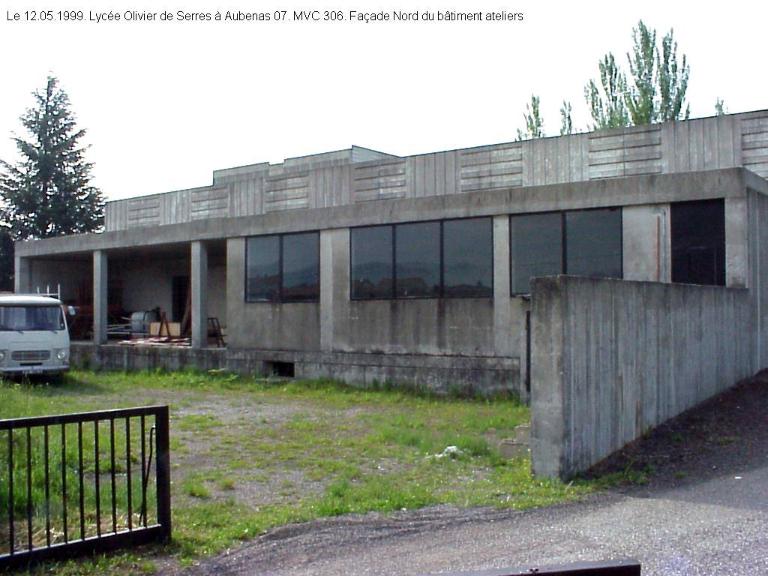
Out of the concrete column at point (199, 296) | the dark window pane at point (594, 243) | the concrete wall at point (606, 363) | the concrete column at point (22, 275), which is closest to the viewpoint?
the concrete wall at point (606, 363)

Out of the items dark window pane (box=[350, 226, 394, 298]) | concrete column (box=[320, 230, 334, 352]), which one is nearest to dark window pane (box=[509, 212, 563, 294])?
dark window pane (box=[350, 226, 394, 298])

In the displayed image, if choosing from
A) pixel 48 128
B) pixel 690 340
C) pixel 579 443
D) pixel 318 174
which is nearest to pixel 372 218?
pixel 318 174

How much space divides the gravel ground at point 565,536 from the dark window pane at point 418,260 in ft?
32.4

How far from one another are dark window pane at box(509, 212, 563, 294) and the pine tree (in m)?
36.6

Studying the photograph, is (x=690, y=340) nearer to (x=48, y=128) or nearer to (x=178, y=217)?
(x=178, y=217)

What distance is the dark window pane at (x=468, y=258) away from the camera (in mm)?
18109

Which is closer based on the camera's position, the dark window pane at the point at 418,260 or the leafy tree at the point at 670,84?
the dark window pane at the point at 418,260

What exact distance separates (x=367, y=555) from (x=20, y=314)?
17.7 meters

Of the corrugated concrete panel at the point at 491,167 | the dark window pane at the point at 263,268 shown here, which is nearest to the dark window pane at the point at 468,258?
the corrugated concrete panel at the point at 491,167

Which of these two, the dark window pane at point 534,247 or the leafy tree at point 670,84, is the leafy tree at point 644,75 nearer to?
the leafy tree at point 670,84

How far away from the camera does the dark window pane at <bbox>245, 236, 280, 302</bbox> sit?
2205 centimetres

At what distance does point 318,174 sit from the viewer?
2266cm

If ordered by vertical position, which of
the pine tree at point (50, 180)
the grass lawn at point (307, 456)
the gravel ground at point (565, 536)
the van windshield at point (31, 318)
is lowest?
the grass lawn at point (307, 456)

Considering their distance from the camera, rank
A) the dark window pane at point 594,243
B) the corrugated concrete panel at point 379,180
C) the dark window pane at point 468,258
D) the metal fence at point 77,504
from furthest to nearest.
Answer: the corrugated concrete panel at point 379,180, the dark window pane at point 468,258, the dark window pane at point 594,243, the metal fence at point 77,504
